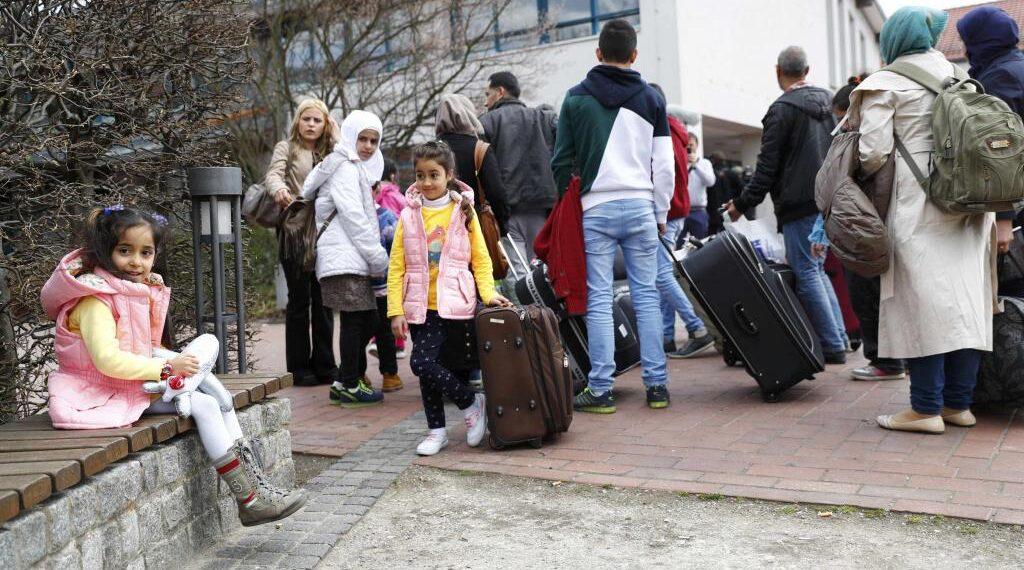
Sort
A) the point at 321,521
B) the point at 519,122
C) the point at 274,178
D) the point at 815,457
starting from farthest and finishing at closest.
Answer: the point at 519,122, the point at 274,178, the point at 815,457, the point at 321,521

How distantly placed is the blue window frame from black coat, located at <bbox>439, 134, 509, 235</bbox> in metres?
8.84

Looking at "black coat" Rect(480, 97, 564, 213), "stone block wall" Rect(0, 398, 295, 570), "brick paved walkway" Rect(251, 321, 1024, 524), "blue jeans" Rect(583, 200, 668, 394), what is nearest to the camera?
"stone block wall" Rect(0, 398, 295, 570)

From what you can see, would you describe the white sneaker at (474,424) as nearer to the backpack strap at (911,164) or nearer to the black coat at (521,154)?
the backpack strap at (911,164)

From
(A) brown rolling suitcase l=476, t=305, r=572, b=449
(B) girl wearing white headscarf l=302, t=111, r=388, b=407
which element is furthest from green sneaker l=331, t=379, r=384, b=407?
(A) brown rolling suitcase l=476, t=305, r=572, b=449

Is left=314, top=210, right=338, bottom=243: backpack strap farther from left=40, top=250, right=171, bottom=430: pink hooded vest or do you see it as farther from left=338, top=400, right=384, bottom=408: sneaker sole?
left=40, top=250, right=171, bottom=430: pink hooded vest

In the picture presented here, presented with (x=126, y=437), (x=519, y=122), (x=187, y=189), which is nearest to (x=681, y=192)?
(x=519, y=122)

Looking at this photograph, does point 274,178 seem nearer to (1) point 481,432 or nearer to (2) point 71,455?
(1) point 481,432

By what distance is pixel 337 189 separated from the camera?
5758mm

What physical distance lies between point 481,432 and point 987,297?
2384 mm

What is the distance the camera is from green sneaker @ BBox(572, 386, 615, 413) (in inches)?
213

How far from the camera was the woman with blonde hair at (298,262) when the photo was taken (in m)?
6.34

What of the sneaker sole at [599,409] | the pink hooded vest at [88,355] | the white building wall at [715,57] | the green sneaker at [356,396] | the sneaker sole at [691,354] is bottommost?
the sneaker sole at [599,409]

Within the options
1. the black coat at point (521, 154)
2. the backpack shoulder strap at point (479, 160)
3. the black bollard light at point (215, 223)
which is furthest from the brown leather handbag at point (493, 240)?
the black coat at point (521, 154)

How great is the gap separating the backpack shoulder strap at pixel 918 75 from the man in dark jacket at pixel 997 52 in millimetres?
658
